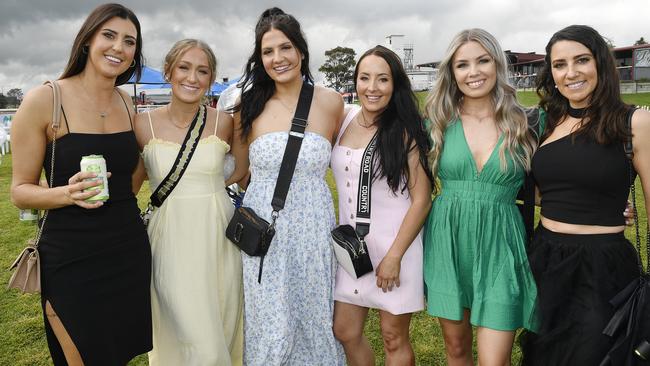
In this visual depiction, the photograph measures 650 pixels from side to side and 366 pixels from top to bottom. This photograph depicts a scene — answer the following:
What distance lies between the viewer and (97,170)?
7.43ft

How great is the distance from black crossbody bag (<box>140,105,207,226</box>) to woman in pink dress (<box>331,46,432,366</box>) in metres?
0.94

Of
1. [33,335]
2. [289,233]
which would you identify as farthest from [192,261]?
[33,335]

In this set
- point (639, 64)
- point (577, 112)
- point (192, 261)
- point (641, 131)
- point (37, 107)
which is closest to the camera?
point (37, 107)

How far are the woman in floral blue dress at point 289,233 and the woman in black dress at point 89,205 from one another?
2.32 feet

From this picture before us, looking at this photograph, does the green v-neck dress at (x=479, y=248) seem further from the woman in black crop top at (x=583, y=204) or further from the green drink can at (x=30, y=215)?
the green drink can at (x=30, y=215)

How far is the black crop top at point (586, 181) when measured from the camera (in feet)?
8.34

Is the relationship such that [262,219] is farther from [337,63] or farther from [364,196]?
[337,63]

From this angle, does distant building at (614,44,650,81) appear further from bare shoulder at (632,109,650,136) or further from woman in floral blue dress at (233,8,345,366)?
woman in floral blue dress at (233,8,345,366)

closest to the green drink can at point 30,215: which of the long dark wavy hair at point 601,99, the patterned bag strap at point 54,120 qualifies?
the patterned bag strap at point 54,120

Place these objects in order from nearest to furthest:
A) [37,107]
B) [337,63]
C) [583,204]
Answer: [37,107]
[583,204]
[337,63]

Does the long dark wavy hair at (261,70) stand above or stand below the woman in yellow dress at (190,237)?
above

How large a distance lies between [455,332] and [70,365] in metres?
2.24

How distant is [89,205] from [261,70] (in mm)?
1562

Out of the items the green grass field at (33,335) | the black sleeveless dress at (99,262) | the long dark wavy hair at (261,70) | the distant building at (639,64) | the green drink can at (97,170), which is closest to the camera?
the green drink can at (97,170)
